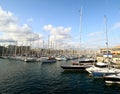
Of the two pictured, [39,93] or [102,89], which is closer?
[39,93]

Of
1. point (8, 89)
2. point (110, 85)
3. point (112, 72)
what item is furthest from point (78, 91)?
point (112, 72)

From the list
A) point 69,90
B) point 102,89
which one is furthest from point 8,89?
point 102,89

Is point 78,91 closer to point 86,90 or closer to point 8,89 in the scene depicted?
point 86,90

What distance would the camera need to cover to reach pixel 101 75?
132ft

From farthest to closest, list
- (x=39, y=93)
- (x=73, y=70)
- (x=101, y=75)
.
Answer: (x=73, y=70) < (x=101, y=75) < (x=39, y=93)

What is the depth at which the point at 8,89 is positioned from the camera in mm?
28844

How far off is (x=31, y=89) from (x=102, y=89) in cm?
1496

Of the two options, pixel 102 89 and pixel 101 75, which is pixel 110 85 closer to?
pixel 102 89

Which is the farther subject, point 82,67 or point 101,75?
point 82,67

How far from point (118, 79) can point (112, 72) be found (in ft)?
24.7

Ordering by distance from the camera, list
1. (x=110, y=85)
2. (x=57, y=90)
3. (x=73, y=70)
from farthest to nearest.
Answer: (x=73, y=70) < (x=110, y=85) < (x=57, y=90)

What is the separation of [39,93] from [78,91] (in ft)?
25.5

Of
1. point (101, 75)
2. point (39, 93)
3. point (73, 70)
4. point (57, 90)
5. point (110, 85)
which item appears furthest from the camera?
point (73, 70)

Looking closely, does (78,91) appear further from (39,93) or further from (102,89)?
(39,93)
